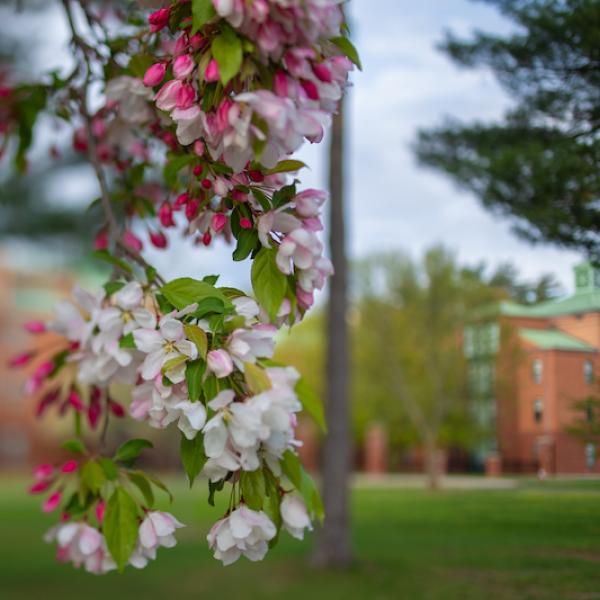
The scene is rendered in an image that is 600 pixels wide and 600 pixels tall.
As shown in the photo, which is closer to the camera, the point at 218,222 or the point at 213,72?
the point at 213,72

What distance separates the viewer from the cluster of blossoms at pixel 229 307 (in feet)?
2.83

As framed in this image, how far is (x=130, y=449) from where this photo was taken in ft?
4.14

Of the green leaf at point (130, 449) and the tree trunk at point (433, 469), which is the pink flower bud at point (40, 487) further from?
the tree trunk at point (433, 469)

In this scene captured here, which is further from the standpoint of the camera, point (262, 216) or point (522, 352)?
point (522, 352)

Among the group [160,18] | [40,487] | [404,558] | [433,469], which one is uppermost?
[160,18]

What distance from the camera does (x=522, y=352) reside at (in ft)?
4.91

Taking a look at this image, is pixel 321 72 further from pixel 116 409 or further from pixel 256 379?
pixel 116 409

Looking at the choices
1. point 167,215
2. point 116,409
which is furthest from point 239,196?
point 116,409

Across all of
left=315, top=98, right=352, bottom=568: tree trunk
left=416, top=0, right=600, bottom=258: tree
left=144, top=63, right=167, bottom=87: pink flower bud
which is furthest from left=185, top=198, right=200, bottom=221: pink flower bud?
left=315, top=98, right=352, bottom=568: tree trunk

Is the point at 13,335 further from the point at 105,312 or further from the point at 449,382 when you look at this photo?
the point at 105,312

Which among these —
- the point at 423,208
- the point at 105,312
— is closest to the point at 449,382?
the point at 423,208

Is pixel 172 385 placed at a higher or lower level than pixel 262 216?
lower

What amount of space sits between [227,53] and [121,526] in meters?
0.68

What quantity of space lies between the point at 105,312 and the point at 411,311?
14.0 feet
